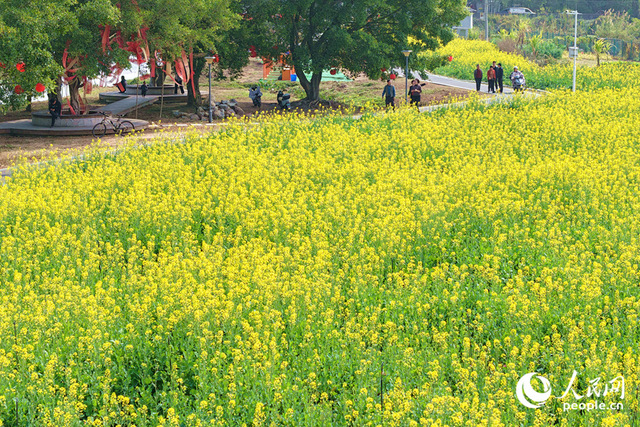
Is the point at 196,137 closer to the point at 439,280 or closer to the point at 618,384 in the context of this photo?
the point at 439,280

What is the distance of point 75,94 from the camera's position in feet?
79.5

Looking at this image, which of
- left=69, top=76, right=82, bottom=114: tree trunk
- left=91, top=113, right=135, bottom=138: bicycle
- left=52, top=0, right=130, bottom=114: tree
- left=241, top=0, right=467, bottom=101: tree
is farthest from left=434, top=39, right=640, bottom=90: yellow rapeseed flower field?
left=69, top=76, right=82, bottom=114: tree trunk

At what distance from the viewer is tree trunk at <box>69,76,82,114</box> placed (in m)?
23.8

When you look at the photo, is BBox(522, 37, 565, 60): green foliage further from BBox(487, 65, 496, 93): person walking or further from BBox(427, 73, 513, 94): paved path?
BBox(487, 65, 496, 93): person walking

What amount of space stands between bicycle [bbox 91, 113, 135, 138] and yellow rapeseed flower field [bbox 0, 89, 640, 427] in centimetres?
751

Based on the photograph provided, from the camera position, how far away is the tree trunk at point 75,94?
2380 centimetres

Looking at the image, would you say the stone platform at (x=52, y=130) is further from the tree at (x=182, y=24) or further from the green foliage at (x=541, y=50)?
the green foliage at (x=541, y=50)

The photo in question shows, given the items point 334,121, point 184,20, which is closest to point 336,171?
point 334,121

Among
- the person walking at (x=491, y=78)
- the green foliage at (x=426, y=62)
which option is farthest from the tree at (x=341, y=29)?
the person walking at (x=491, y=78)

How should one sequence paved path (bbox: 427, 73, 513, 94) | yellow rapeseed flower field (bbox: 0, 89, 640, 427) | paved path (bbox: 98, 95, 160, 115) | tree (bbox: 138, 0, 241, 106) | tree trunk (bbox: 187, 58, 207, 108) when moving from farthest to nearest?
1. paved path (bbox: 427, 73, 513, 94)
2. paved path (bbox: 98, 95, 160, 115)
3. tree trunk (bbox: 187, 58, 207, 108)
4. tree (bbox: 138, 0, 241, 106)
5. yellow rapeseed flower field (bbox: 0, 89, 640, 427)

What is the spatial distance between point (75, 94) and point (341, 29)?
10.1 m

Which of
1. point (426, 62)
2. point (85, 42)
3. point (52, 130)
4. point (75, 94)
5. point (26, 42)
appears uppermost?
point (85, 42)

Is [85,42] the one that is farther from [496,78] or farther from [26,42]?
[496,78]

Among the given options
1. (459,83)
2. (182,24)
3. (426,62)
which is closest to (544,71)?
(459,83)
